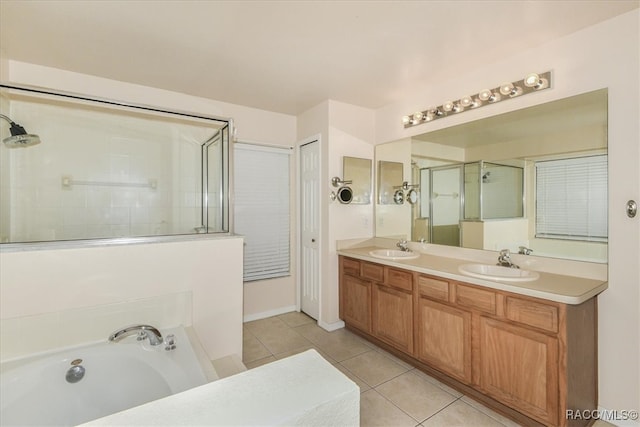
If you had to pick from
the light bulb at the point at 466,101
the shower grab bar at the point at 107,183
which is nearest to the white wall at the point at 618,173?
the light bulb at the point at 466,101

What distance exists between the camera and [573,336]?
5.32 ft

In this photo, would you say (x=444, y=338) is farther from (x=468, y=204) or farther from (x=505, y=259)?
(x=468, y=204)

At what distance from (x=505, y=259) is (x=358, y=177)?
1.64m

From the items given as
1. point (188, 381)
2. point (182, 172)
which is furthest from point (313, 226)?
point (188, 381)

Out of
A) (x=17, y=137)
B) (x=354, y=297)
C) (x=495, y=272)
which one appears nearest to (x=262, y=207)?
(x=354, y=297)

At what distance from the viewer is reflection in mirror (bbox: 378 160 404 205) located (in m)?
3.25

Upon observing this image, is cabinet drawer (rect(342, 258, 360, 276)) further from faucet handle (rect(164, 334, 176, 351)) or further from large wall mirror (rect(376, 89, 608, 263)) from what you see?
faucet handle (rect(164, 334, 176, 351))

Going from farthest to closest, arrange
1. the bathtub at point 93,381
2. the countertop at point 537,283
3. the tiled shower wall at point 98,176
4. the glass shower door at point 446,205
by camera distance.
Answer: the glass shower door at point 446,205 < the tiled shower wall at point 98,176 < the countertop at point 537,283 < the bathtub at point 93,381

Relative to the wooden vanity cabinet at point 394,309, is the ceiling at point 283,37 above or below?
above

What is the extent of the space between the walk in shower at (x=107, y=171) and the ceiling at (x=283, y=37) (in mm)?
431

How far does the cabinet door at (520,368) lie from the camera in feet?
5.34

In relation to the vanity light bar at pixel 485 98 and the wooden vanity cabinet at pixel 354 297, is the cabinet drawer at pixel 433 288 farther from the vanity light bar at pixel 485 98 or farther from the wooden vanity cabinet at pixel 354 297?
the vanity light bar at pixel 485 98

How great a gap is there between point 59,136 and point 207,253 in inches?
59.6

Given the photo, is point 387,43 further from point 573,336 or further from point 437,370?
point 437,370
